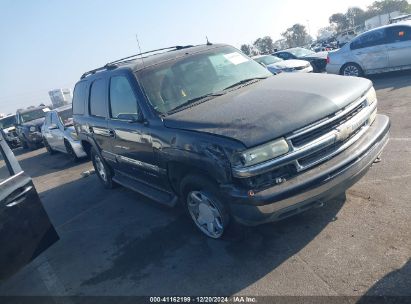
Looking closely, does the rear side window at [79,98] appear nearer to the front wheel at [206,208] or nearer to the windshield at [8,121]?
the front wheel at [206,208]

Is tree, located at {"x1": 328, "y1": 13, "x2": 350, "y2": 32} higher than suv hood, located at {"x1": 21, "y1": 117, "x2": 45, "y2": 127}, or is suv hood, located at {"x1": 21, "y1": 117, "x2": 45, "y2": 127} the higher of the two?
suv hood, located at {"x1": 21, "y1": 117, "x2": 45, "y2": 127}

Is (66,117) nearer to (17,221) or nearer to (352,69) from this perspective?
(17,221)

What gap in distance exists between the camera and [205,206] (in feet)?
12.7

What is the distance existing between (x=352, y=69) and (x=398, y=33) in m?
1.60

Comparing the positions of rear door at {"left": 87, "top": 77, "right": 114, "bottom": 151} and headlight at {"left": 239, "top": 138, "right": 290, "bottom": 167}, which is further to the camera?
rear door at {"left": 87, "top": 77, "right": 114, "bottom": 151}

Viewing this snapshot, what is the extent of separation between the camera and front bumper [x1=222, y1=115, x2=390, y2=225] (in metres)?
3.12

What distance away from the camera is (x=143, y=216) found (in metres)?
5.23

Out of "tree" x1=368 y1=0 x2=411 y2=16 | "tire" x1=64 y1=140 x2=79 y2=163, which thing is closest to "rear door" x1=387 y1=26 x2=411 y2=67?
"tire" x1=64 y1=140 x2=79 y2=163

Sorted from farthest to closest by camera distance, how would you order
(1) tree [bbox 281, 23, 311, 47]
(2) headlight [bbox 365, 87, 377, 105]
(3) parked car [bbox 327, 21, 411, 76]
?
(1) tree [bbox 281, 23, 311, 47]
(3) parked car [bbox 327, 21, 411, 76]
(2) headlight [bbox 365, 87, 377, 105]

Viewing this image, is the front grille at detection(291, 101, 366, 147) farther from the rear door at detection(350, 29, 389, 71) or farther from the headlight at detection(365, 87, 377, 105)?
the rear door at detection(350, 29, 389, 71)

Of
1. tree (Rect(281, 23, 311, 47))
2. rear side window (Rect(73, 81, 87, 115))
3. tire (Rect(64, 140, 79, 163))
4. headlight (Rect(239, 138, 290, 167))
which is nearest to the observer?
headlight (Rect(239, 138, 290, 167))

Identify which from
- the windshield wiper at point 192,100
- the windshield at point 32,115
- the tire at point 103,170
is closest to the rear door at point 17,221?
the windshield wiper at point 192,100

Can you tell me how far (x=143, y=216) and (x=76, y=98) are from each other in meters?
2.98

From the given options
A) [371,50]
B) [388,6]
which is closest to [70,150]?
[371,50]
